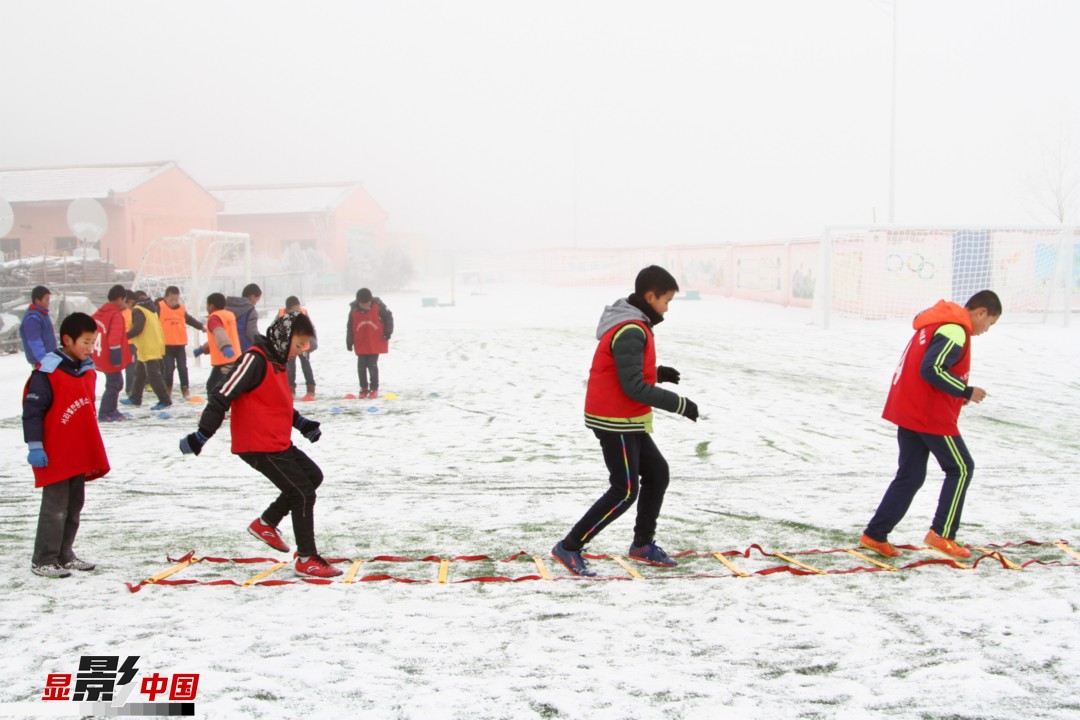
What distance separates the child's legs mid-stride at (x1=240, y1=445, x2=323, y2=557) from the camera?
16.8ft

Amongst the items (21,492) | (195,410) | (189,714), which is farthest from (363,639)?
(195,410)

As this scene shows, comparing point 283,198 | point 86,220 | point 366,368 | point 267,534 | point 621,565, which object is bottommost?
point 621,565

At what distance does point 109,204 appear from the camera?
117 ft

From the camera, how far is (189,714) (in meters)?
3.46

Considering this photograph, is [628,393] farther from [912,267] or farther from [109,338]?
[912,267]

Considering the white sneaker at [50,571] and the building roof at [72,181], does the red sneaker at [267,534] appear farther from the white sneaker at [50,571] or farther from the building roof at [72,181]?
the building roof at [72,181]

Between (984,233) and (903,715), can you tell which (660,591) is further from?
(984,233)

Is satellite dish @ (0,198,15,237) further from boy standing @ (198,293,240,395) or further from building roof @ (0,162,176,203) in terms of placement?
building roof @ (0,162,176,203)

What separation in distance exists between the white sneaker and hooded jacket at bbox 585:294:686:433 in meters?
3.08

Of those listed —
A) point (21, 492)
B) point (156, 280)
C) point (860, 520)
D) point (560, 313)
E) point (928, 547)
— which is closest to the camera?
point (928, 547)

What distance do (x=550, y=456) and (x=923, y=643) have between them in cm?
525

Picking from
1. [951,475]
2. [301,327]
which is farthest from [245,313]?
[951,475]

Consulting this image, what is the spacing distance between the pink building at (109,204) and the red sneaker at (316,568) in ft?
107

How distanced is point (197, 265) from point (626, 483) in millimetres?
28210
